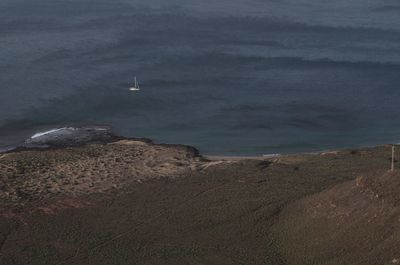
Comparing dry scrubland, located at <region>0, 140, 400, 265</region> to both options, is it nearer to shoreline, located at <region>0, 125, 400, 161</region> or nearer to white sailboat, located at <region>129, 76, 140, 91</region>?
shoreline, located at <region>0, 125, 400, 161</region>

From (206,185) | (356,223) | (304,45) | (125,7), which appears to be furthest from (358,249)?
(125,7)

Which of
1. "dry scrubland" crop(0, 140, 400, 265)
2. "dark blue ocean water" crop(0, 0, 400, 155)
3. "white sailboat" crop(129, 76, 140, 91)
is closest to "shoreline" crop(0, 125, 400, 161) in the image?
"dark blue ocean water" crop(0, 0, 400, 155)

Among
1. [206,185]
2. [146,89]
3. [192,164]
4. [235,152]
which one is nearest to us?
[206,185]

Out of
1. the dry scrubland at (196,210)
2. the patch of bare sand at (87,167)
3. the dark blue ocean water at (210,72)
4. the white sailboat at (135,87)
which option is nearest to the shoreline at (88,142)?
the dark blue ocean water at (210,72)

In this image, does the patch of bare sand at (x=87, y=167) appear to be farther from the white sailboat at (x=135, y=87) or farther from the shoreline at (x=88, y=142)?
the white sailboat at (x=135, y=87)

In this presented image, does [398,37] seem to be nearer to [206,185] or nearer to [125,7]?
[125,7]

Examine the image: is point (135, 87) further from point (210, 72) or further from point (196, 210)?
point (196, 210)

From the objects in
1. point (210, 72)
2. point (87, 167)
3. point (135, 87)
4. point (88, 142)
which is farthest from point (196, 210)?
point (210, 72)

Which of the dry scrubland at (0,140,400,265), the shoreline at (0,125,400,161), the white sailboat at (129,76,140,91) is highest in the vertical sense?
the white sailboat at (129,76,140,91)
